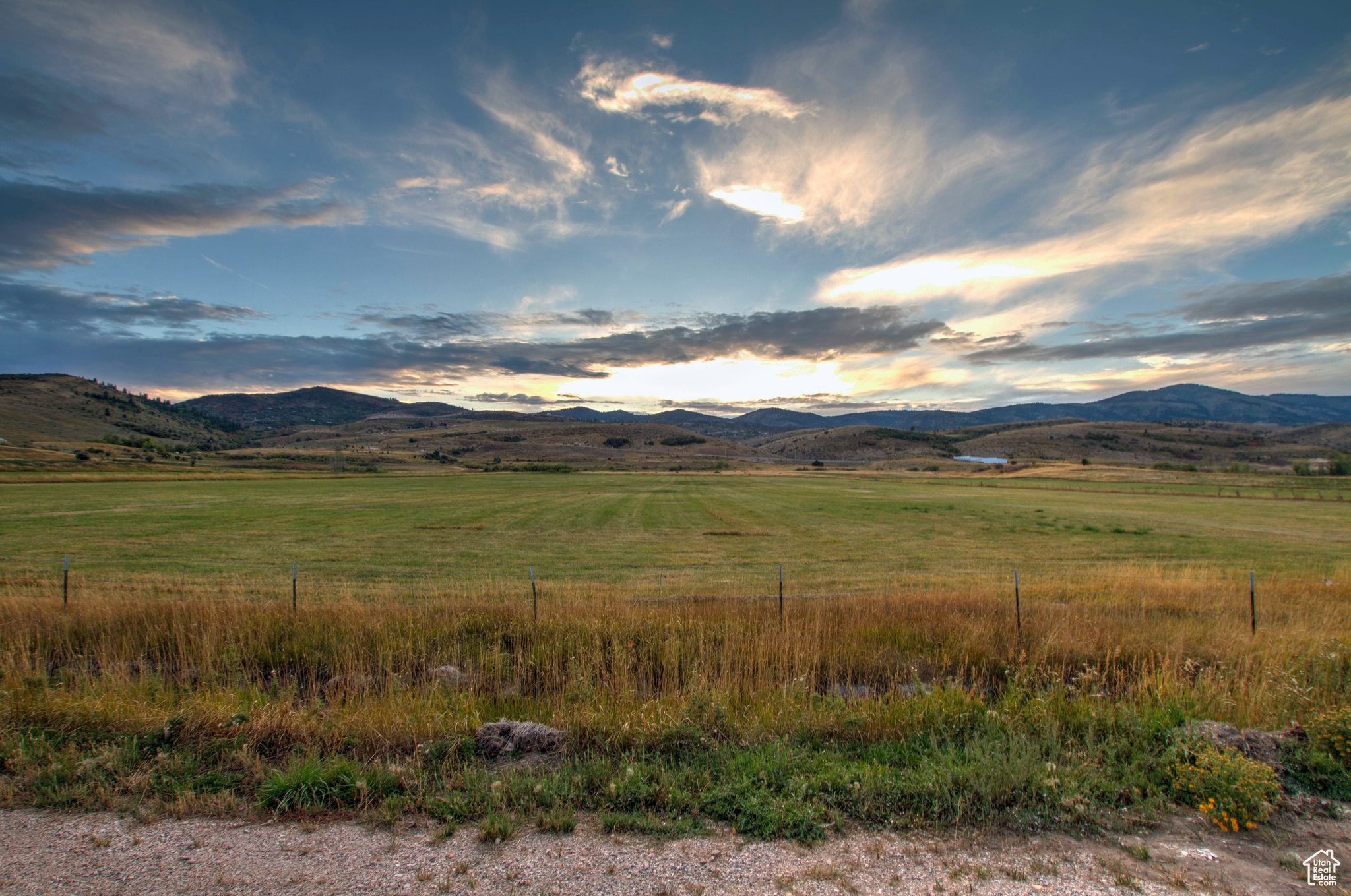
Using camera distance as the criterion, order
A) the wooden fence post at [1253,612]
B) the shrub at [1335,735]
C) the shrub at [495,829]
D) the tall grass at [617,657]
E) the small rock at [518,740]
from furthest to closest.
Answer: the wooden fence post at [1253,612], the tall grass at [617,657], the small rock at [518,740], the shrub at [1335,735], the shrub at [495,829]

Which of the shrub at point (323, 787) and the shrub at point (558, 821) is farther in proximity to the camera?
the shrub at point (323, 787)

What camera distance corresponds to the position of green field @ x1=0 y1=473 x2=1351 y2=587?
2252 centimetres

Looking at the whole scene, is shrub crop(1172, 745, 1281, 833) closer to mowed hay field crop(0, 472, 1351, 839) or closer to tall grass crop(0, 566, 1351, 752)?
mowed hay field crop(0, 472, 1351, 839)

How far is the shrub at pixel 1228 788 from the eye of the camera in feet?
16.3

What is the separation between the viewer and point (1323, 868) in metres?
4.38

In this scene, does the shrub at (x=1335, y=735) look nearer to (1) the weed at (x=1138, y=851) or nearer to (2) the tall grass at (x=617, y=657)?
(2) the tall grass at (x=617, y=657)

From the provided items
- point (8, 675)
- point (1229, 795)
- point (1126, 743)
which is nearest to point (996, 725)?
point (1126, 743)

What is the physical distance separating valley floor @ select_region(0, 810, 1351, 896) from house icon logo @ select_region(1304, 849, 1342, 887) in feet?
0.22

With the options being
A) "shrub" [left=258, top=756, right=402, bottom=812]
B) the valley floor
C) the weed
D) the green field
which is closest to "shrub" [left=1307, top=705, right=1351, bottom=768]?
the valley floor

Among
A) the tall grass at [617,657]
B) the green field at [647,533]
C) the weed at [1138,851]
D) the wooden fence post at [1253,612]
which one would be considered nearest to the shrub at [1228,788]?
the weed at [1138,851]

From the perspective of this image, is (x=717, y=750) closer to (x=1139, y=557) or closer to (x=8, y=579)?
(x=8, y=579)

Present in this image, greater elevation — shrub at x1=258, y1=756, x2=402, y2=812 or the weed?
shrub at x1=258, y1=756, x2=402, y2=812

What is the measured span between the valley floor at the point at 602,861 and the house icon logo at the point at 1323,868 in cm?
7

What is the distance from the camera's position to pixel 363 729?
6461 millimetres
